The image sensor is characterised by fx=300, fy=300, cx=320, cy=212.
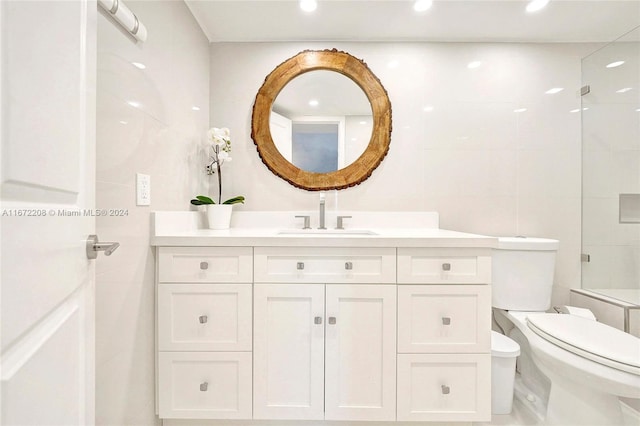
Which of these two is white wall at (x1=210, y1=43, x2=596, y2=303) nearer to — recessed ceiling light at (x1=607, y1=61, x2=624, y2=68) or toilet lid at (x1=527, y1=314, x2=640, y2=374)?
recessed ceiling light at (x1=607, y1=61, x2=624, y2=68)

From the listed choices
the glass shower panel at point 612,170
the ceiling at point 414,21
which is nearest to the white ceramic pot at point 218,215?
the ceiling at point 414,21

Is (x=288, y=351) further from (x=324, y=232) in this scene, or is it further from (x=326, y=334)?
(x=324, y=232)

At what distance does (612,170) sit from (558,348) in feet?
3.93

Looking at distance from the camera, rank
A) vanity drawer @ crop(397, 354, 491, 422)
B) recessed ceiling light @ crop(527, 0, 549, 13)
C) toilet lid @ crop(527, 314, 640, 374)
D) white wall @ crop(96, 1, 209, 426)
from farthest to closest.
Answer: recessed ceiling light @ crop(527, 0, 549, 13) → vanity drawer @ crop(397, 354, 491, 422) → toilet lid @ crop(527, 314, 640, 374) → white wall @ crop(96, 1, 209, 426)

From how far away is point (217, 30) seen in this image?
181 cm

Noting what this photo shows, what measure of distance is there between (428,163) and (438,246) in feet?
2.64

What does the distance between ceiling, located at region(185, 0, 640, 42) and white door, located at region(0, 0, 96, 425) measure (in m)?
1.22

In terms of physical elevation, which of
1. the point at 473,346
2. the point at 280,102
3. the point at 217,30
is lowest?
the point at 473,346

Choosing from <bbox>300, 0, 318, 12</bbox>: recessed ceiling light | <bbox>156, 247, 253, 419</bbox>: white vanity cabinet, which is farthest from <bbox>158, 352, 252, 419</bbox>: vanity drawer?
<bbox>300, 0, 318, 12</bbox>: recessed ceiling light

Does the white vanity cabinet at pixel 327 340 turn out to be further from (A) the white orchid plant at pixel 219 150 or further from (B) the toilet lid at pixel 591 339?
(B) the toilet lid at pixel 591 339

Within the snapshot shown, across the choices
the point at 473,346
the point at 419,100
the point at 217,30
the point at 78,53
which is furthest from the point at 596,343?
the point at 217,30

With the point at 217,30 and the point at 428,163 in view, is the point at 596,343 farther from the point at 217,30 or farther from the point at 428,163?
the point at 217,30

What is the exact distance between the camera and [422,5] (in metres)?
1.60

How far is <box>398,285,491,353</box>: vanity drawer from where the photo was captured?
1.29 metres
